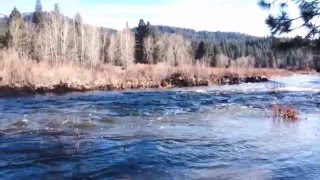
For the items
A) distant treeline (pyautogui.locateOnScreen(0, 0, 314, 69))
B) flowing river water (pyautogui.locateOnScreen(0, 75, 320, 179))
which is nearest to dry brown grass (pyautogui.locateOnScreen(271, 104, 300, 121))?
flowing river water (pyautogui.locateOnScreen(0, 75, 320, 179))

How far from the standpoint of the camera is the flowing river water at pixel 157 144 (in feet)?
32.0

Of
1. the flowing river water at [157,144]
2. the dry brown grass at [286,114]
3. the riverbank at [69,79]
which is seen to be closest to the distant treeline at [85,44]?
the riverbank at [69,79]

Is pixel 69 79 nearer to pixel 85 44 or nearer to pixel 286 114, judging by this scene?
pixel 286 114

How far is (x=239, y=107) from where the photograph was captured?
2294 cm

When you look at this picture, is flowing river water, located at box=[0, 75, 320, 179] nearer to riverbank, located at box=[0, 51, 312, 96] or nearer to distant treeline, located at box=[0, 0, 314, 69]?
riverbank, located at box=[0, 51, 312, 96]

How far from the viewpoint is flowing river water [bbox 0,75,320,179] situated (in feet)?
32.0

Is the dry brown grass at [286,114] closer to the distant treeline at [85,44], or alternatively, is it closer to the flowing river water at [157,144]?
the flowing river water at [157,144]

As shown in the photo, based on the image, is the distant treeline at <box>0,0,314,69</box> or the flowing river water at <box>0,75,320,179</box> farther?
the distant treeline at <box>0,0,314,69</box>

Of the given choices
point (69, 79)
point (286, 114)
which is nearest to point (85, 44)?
point (69, 79)

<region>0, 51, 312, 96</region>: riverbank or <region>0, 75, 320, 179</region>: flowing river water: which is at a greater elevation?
<region>0, 51, 312, 96</region>: riverbank

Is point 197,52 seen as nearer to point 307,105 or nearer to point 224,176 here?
point 307,105

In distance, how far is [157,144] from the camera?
12672 millimetres

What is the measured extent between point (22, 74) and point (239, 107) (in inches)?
717

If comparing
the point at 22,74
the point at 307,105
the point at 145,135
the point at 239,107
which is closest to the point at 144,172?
the point at 145,135
